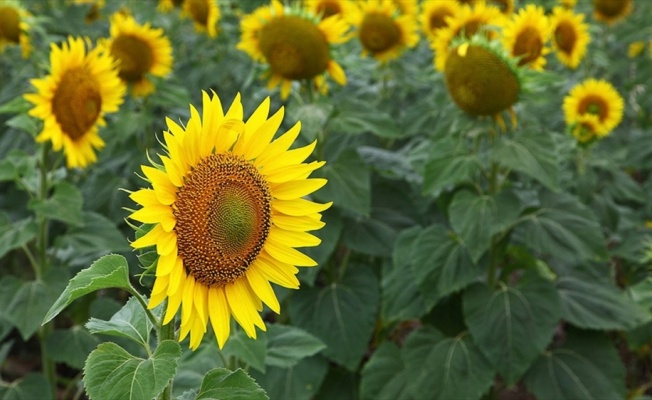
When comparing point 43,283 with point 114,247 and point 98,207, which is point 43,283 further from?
point 98,207

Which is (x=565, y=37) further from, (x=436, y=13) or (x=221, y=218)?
(x=221, y=218)

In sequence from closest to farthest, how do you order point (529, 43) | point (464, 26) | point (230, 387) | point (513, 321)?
point (230, 387) < point (513, 321) < point (529, 43) < point (464, 26)

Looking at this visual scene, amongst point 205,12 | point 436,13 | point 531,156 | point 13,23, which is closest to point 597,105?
point 436,13

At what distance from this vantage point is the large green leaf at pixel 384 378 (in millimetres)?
2596

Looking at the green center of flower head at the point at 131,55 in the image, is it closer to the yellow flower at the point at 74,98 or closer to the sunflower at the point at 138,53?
the sunflower at the point at 138,53

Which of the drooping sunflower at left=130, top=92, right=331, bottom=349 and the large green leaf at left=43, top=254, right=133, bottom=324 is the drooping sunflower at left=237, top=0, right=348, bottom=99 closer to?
the drooping sunflower at left=130, top=92, right=331, bottom=349

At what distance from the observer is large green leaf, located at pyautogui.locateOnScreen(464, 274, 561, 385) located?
2.46 meters

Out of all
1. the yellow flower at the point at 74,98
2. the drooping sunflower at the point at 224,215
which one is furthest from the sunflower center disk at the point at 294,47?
the drooping sunflower at the point at 224,215

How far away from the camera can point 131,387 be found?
1227 millimetres

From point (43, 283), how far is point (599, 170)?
7.77 feet

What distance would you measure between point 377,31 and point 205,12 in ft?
3.10

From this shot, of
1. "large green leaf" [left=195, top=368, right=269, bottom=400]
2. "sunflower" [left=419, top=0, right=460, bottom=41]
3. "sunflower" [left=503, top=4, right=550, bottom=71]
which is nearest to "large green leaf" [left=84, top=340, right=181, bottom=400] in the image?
"large green leaf" [left=195, top=368, right=269, bottom=400]

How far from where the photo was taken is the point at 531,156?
2.46 m

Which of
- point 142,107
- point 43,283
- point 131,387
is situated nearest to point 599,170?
point 142,107
